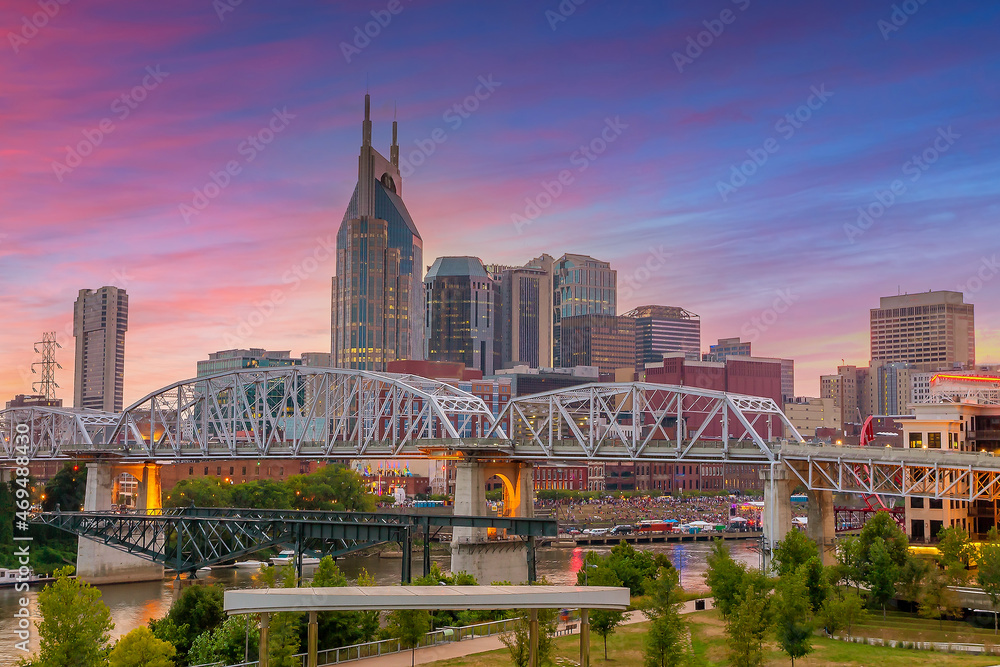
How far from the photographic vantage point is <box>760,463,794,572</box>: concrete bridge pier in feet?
316

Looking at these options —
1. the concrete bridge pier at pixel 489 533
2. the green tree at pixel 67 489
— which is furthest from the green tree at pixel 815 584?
the green tree at pixel 67 489

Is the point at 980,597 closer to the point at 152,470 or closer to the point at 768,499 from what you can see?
the point at 768,499

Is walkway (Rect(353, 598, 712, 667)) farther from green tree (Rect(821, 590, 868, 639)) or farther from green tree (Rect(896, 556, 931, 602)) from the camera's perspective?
green tree (Rect(896, 556, 931, 602))

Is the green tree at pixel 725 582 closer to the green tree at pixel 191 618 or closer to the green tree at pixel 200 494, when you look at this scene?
the green tree at pixel 191 618

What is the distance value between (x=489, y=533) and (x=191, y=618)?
1893 inches

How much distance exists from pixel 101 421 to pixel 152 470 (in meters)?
19.9

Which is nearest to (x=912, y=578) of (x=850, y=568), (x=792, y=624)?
(x=850, y=568)

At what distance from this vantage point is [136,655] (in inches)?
1997

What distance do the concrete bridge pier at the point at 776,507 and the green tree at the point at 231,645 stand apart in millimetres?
52920

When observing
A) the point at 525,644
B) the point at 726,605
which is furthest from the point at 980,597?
the point at 525,644

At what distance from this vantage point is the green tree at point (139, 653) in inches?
1988

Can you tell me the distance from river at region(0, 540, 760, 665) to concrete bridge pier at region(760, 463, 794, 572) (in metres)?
6.90

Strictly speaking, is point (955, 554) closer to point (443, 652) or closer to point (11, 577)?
point (443, 652)

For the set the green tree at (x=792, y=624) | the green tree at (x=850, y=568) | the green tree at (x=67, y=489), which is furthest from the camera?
the green tree at (x=67, y=489)
